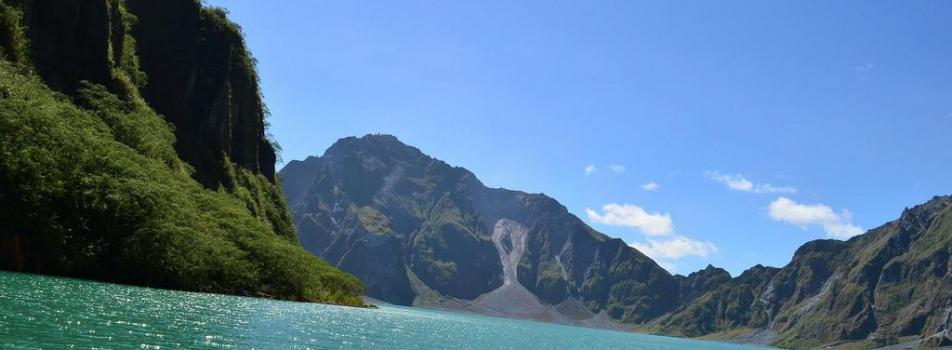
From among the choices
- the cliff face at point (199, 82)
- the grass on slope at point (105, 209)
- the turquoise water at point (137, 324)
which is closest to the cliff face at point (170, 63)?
the cliff face at point (199, 82)

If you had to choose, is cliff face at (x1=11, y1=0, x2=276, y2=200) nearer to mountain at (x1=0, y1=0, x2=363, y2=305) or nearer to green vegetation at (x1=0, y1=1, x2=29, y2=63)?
mountain at (x1=0, y1=0, x2=363, y2=305)

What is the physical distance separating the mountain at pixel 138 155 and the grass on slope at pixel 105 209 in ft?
0.62

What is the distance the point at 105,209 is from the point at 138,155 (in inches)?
1143

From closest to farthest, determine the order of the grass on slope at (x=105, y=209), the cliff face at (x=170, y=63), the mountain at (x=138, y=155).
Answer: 1. the grass on slope at (x=105, y=209)
2. the mountain at (x=138, y=155)
3. the cliff face at (x=170, y=63)

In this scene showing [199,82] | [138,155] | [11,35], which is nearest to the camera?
[11,35]

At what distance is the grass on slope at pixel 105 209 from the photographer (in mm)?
78312

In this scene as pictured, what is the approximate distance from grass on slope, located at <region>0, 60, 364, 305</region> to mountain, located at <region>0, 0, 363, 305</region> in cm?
19

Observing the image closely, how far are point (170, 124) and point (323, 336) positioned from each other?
11250cm

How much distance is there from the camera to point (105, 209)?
8569 centimetres

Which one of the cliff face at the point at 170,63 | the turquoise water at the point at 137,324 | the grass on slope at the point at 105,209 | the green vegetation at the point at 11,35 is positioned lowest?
the turquoise water at the point at 137,324

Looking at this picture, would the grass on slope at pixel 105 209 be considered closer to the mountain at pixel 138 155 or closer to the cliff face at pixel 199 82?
the mountain at pixel 138 155

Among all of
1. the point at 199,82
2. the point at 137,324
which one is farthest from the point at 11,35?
the point at 137,324

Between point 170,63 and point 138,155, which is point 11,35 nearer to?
point 138,155

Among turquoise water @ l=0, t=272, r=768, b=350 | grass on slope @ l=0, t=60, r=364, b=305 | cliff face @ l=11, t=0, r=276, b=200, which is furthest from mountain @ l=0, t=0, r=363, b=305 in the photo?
turquoise water @ l=0, t=272, r=768, b=350
